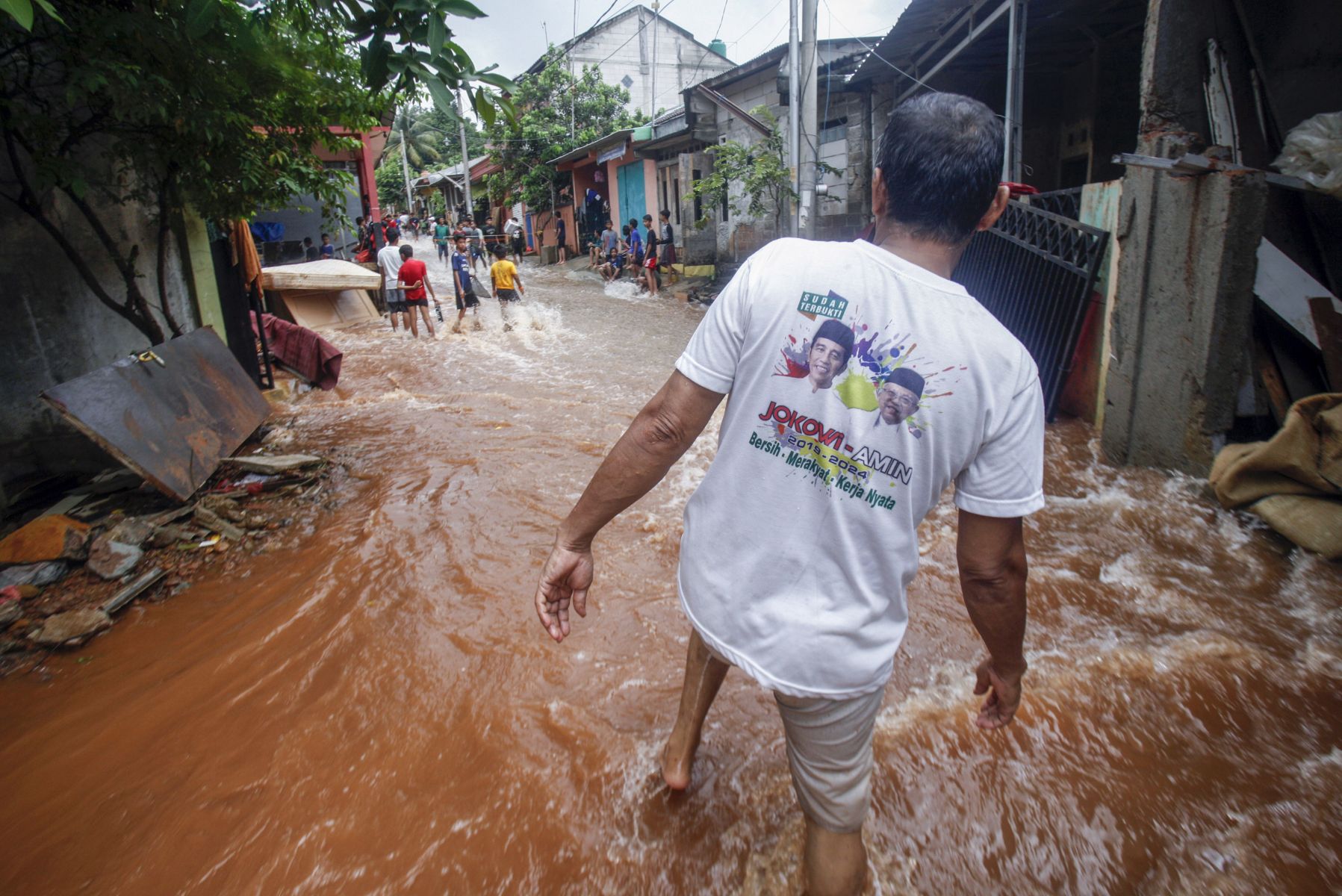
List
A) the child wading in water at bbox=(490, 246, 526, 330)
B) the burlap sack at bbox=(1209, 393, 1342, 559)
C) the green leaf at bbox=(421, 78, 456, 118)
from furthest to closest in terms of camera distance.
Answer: the child wading in water at bbox=(490, 246, 526, 330)
the burlap sack at bbox=(1209, 393, 1342, 559)
the green leaf at bbox=(421, 78, 456, 118)

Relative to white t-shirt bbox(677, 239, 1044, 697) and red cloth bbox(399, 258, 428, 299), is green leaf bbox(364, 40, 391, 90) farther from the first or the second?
red cloth bbox(399, 258, 428, 299)

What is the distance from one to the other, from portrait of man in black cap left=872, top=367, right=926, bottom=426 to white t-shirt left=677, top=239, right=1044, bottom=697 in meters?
0.01

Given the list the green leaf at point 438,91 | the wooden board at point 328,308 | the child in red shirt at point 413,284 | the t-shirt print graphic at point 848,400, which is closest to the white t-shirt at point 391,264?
the child in red shirt at point 413,284

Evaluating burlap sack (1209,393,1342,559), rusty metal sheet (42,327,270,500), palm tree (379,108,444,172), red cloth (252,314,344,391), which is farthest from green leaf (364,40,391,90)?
palm tree (379,108,444,172)

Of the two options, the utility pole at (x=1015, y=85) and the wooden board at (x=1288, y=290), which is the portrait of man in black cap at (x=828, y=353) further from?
the utility pole at (x=1015, y=85)

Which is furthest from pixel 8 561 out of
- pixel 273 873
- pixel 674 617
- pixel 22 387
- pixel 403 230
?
pixel 403 230

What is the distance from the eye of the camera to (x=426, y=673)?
3324mm

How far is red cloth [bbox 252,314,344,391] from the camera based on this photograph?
886cm

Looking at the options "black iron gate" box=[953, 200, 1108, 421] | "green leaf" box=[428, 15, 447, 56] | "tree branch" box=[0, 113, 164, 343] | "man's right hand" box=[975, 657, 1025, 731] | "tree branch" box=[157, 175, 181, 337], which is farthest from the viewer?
"tree branch" box=[157, 175, 181, 337]

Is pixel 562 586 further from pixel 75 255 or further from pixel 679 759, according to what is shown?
pixel 75 255

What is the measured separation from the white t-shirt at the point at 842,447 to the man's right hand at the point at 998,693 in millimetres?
330

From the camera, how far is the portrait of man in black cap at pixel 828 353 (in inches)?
58.2

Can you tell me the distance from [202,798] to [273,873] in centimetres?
50

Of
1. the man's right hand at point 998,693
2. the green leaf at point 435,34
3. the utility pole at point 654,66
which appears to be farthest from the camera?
the utility pole at point 654,66
